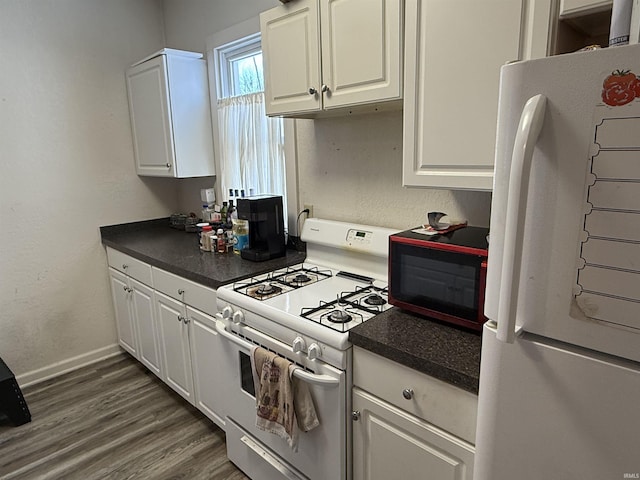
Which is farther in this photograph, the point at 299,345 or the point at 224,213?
the point at 224,213

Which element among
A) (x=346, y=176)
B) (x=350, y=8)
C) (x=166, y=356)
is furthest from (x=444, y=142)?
(x=166, y=356)

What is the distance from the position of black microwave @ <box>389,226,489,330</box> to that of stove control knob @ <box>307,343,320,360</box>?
0.32 m

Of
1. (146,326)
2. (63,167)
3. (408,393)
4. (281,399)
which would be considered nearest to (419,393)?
(408,393)

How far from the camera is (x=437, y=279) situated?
1.31 meters

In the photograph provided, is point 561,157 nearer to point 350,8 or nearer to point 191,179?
point 350,8

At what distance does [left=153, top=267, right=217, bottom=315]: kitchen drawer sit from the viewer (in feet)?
6.16

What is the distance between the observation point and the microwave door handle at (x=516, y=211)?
648mm

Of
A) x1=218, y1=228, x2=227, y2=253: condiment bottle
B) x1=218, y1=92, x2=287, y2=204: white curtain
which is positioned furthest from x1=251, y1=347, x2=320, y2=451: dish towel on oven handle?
x1=218, y1=92, x2=287, y2=204: white curtain

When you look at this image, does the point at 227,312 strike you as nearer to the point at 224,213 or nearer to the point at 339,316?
the point at 339,316

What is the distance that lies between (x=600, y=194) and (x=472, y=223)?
0.97m

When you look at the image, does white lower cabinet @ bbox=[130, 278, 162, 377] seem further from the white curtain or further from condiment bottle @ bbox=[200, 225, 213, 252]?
the white curtain

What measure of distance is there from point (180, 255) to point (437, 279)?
5.07ft

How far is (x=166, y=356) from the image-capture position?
7.79ft

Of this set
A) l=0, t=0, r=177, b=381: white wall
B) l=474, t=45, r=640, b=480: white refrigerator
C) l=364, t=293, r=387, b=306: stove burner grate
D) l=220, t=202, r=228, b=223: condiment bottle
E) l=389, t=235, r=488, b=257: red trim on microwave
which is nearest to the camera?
l=474, t=45, r=640, b=480: white refrigerator
